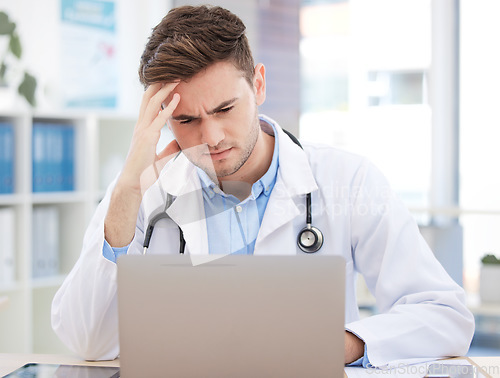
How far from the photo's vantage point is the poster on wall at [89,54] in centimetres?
319

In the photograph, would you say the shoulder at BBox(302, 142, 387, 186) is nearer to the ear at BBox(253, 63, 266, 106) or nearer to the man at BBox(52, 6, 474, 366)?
the man at BBox(52, 6, 474, 366)

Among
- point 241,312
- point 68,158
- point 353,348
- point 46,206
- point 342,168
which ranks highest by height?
point 68,158

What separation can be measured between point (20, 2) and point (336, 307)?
276cm

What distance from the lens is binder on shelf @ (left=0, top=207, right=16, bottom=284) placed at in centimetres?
261

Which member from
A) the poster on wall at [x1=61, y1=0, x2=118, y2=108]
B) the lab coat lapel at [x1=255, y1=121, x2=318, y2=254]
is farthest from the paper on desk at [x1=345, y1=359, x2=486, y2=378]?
the poster on wall at [x1=61, y1=0, x2=118, y2=108]

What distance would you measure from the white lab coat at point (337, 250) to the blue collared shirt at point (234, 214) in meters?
0.03

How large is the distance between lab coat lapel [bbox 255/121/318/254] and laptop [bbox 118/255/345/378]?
0.49 meters

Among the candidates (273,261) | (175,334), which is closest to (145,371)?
(175,334)

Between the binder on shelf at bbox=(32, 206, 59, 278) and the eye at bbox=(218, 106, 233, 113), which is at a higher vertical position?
the eye at bbox=(218, 106, 233, 113)

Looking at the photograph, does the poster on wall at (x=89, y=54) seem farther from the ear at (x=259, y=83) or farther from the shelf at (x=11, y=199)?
the ear at (x=259, y=83)

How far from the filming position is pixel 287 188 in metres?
1.48

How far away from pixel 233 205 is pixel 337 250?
0.30 metres

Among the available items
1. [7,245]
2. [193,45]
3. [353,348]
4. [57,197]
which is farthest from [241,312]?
[57,197]

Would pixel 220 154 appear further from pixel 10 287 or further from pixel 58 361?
pixel 10 287
